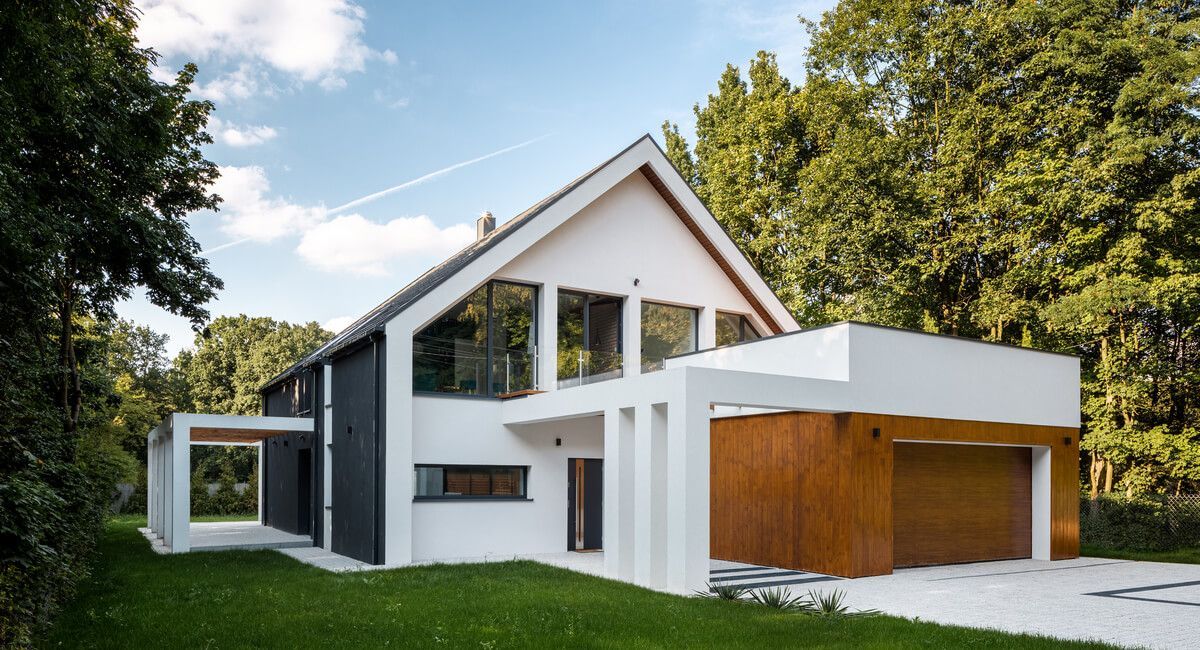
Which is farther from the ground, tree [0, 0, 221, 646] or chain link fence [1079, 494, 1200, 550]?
tree [0, 0, 221, 646]

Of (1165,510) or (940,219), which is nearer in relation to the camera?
(1165,510)

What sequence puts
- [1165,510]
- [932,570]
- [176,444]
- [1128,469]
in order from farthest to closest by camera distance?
[1128,469] < [1165,510] < [176,444] < [932,570]

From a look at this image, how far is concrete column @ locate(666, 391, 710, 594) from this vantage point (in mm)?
10523

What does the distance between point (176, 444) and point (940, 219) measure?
62.3 ft

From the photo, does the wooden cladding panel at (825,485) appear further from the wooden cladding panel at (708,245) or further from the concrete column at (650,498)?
the wooden cladding panel at (708,245)

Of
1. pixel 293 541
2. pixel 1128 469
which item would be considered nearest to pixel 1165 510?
pixel 1128 469

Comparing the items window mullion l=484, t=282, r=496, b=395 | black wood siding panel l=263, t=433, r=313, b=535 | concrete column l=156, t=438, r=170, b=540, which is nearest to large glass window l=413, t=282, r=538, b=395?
window mullion l=484, t=282, r=496, b=395

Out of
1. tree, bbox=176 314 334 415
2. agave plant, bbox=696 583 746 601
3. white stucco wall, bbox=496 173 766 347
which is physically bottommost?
agave plant, bbox=696 583 746 601

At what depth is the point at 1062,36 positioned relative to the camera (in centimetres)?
1961

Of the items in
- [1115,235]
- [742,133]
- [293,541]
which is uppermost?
[742,133]

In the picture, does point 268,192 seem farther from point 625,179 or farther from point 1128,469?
point 1128,469

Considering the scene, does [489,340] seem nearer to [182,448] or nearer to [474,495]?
[474,495]

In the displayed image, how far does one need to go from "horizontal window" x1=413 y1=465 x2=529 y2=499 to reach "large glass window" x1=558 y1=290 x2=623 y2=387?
78.0 inches

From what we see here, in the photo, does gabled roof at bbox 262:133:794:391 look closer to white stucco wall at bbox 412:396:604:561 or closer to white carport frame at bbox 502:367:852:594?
white stucco wall at bbox 412:396:604:561
